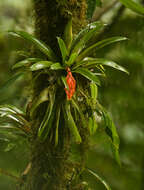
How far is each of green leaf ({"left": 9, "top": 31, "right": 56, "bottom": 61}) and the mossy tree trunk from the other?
1.8 inches

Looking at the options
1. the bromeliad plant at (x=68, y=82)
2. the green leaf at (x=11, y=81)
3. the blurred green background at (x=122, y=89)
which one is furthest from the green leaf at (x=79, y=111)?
the blurred green background at (x=122, y=89)

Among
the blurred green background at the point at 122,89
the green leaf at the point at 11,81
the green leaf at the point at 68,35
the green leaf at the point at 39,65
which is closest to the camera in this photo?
the green leaf at the point at 39,65

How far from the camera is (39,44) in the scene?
81 centimetres

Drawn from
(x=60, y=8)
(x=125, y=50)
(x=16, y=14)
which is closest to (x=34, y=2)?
(x=60, y=8)

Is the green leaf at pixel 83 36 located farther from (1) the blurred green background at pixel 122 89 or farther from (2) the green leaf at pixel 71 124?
(1) the blurred green background at pixel 122 89

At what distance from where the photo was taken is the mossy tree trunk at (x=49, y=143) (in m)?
0.86

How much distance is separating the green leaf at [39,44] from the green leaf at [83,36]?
65 millimetres

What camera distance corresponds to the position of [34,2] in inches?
36.4

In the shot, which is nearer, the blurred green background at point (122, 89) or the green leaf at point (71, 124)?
the green leaf at point (71, 124)

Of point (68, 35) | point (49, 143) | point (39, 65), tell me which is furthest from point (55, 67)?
point (49, 143)

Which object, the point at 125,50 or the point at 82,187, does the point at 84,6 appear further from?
the point at 125,50

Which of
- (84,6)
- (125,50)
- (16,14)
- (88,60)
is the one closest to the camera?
(88,60)

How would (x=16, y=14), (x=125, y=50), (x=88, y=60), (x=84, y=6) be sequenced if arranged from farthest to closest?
(x=16, y=14)
(x=125, y=50)
(x=84, y=6)
(x=88, y=60)

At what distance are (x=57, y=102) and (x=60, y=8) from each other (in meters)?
0.29
